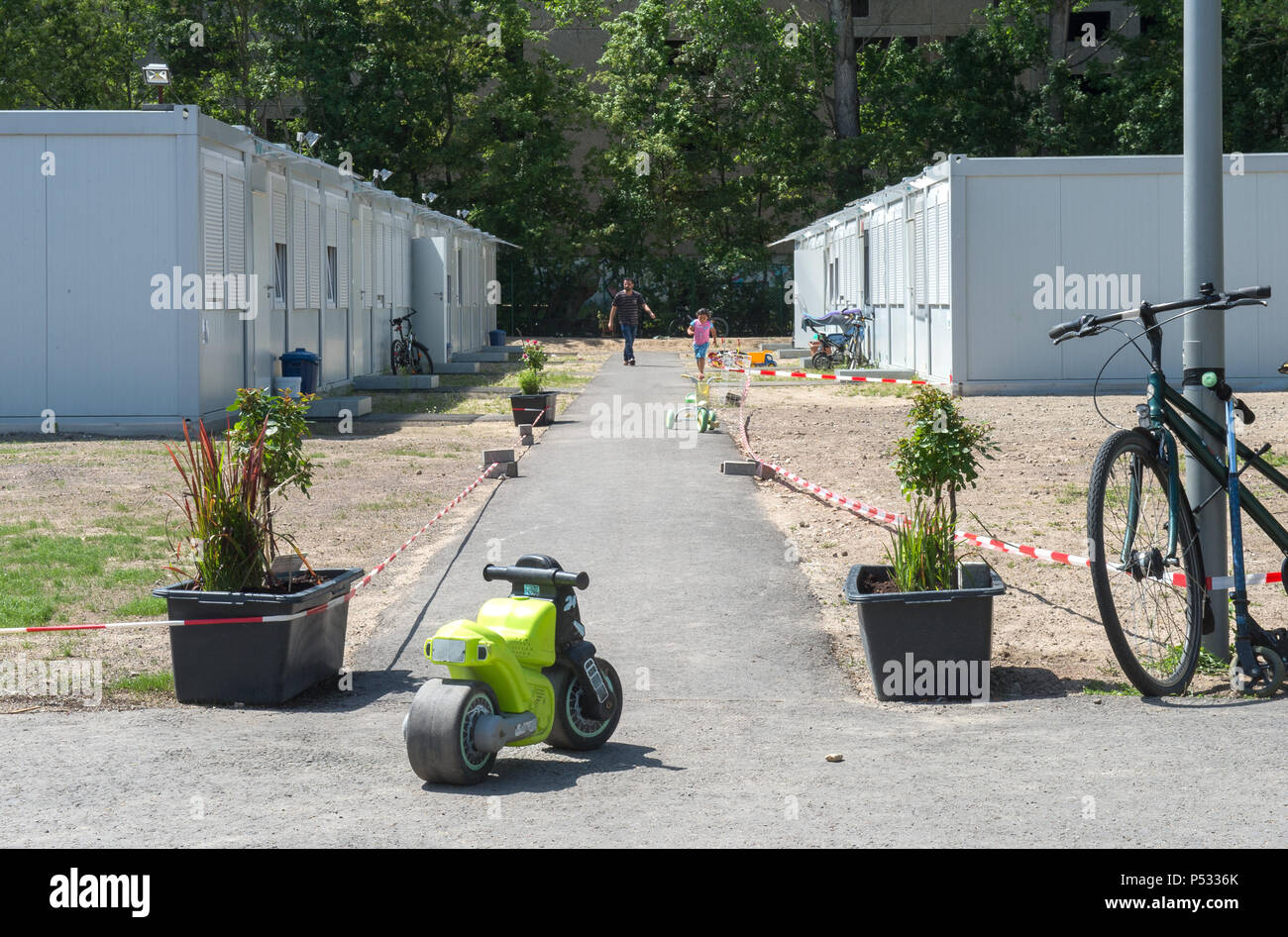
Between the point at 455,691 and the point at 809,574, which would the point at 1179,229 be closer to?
the point at 809,574

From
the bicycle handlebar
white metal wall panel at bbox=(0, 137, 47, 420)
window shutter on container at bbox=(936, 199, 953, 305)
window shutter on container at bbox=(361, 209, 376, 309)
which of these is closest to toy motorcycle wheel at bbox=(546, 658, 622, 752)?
the bicycle handlebar

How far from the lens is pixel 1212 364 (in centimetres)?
665

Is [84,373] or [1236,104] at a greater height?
[1236,104]

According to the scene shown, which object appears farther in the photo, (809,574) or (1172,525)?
(809,574)

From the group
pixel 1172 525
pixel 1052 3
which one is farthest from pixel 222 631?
pixel 1052 3

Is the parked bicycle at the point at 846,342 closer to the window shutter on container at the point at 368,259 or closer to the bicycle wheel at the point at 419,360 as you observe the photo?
the bicycle wheel at the point at 419,360

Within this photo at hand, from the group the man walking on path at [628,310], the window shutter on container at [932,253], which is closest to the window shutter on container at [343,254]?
the man walking on path at [628,310]

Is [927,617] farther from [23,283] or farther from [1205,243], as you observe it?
[23,283]

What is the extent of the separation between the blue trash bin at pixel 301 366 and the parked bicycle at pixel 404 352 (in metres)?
8.29

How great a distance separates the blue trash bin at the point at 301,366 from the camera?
20594 mm

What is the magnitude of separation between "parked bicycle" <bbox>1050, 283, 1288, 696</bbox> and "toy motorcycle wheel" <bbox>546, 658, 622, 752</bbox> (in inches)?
79.2

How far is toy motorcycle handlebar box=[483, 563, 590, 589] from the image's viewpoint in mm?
5383
